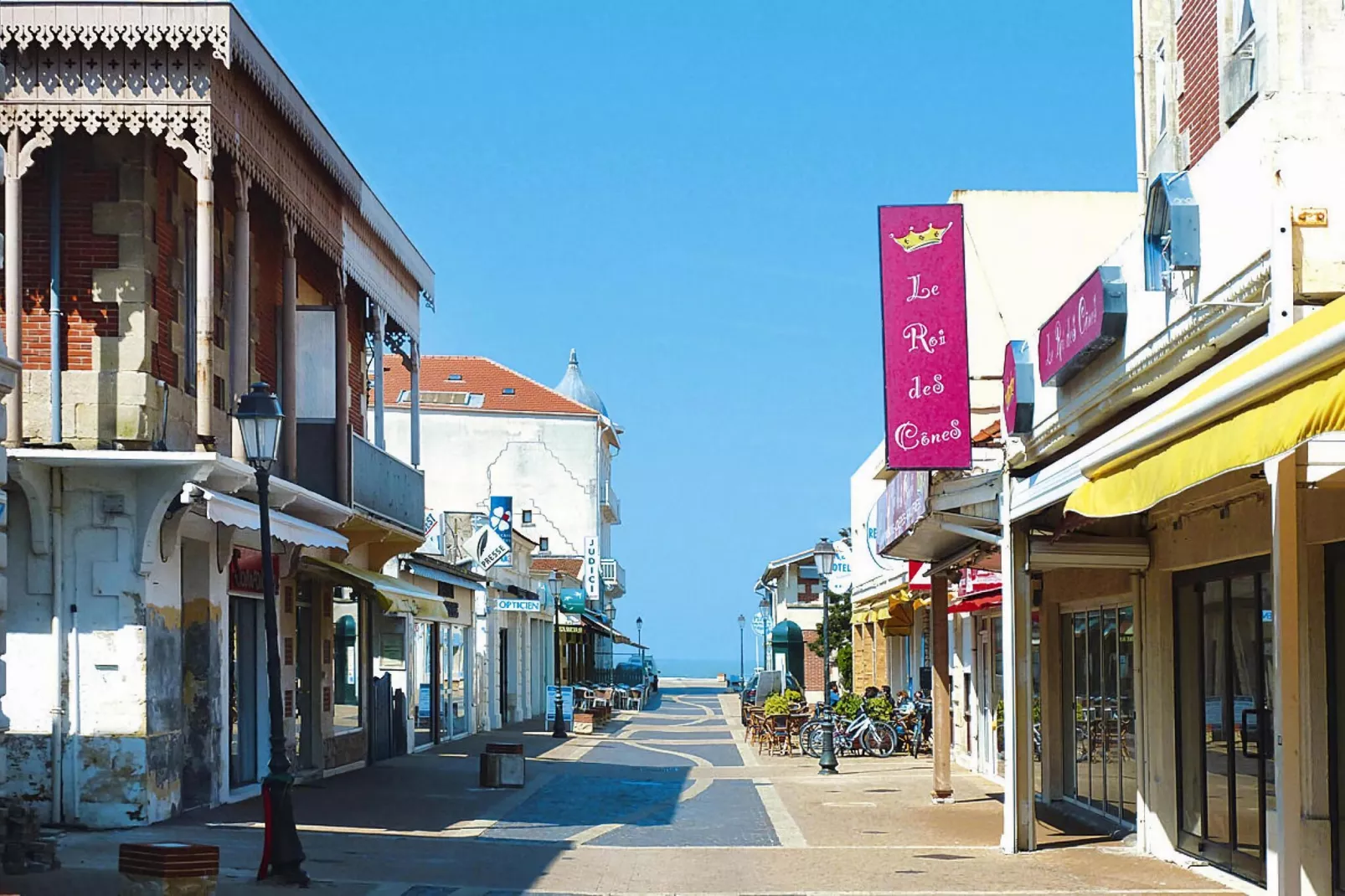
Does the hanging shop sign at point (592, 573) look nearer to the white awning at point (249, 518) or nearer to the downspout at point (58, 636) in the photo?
the white awning at point (249, 518)

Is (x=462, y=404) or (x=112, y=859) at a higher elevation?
(x=462, y=404)

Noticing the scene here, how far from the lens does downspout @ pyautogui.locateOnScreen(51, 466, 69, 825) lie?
1609cm

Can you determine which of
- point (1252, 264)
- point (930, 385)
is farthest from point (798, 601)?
point (1252, 264)

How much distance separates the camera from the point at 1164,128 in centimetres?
A: 1359

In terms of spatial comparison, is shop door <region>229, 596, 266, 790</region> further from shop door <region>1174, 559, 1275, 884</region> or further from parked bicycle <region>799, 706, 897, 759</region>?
parked bicycle <region>799, 706, 897, 759</region>

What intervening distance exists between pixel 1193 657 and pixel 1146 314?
3.20 meters

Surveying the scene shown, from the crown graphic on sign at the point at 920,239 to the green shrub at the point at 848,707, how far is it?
16.9 meters

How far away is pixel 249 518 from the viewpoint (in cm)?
1673

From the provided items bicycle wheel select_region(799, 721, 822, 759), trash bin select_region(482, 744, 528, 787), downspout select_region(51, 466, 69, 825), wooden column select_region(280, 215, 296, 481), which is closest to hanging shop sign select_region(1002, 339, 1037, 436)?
wooden column select_region(280, 215, 296, 481)

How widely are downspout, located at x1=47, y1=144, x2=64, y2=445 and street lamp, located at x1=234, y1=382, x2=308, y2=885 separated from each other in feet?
9.98

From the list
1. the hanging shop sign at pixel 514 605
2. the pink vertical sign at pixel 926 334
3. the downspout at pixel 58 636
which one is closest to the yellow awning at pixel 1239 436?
the pink vertical sign at pixel 926 334

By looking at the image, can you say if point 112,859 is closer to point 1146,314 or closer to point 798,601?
point 1146,314

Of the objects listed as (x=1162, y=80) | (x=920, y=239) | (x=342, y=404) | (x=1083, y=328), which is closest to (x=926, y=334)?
(x=920, y=239)

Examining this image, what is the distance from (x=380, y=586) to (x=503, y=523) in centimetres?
2169
